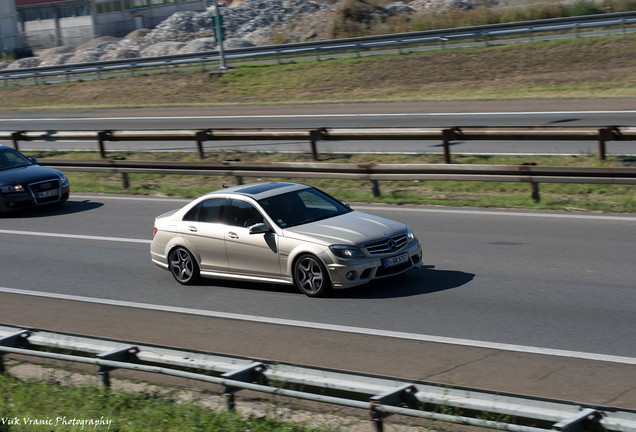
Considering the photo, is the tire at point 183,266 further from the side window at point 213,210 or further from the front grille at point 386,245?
the front grille at point 386,245

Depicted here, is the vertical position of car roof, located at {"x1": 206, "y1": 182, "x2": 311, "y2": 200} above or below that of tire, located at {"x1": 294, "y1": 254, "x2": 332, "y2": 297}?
above

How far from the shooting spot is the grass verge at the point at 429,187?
45.1 ft

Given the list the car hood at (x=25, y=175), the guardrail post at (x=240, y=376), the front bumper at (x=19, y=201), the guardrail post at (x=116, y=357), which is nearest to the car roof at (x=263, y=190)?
the guardrail post at (x=116, y=357)

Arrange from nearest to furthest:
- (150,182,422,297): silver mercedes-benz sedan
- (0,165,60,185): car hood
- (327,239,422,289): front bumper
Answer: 1. (327,239,422,289): front bumper
2. (150,182,422,297): silver mercedes-benz sedan
3. (0,165,60,185): car hood

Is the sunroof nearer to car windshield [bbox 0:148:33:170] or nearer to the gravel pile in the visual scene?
car windshield [bbox 0:148:33:170]

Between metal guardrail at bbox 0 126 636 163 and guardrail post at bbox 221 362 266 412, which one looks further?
metal guardrail at bbox 0 126 636 163

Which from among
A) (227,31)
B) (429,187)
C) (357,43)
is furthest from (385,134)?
(227,31)

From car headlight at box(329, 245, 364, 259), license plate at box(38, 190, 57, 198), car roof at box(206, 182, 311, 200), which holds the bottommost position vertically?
car headlight at box(329, 245, 364, 259)

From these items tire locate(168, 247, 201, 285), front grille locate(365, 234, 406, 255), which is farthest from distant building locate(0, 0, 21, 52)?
front grille locate(365, 234, 406, 255)

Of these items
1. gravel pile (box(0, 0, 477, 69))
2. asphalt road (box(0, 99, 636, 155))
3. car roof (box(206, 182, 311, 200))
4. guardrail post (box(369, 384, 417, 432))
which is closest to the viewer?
guardrail post (box(369, 384, 417, 432))

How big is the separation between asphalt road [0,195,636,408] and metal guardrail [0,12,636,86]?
20.2 metres

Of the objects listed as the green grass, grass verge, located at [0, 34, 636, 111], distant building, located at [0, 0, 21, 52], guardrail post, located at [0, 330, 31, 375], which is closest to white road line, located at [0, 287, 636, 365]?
the green grass

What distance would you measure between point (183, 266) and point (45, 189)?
25.6 ft

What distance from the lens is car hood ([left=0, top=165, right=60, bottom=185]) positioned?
55.4ft
